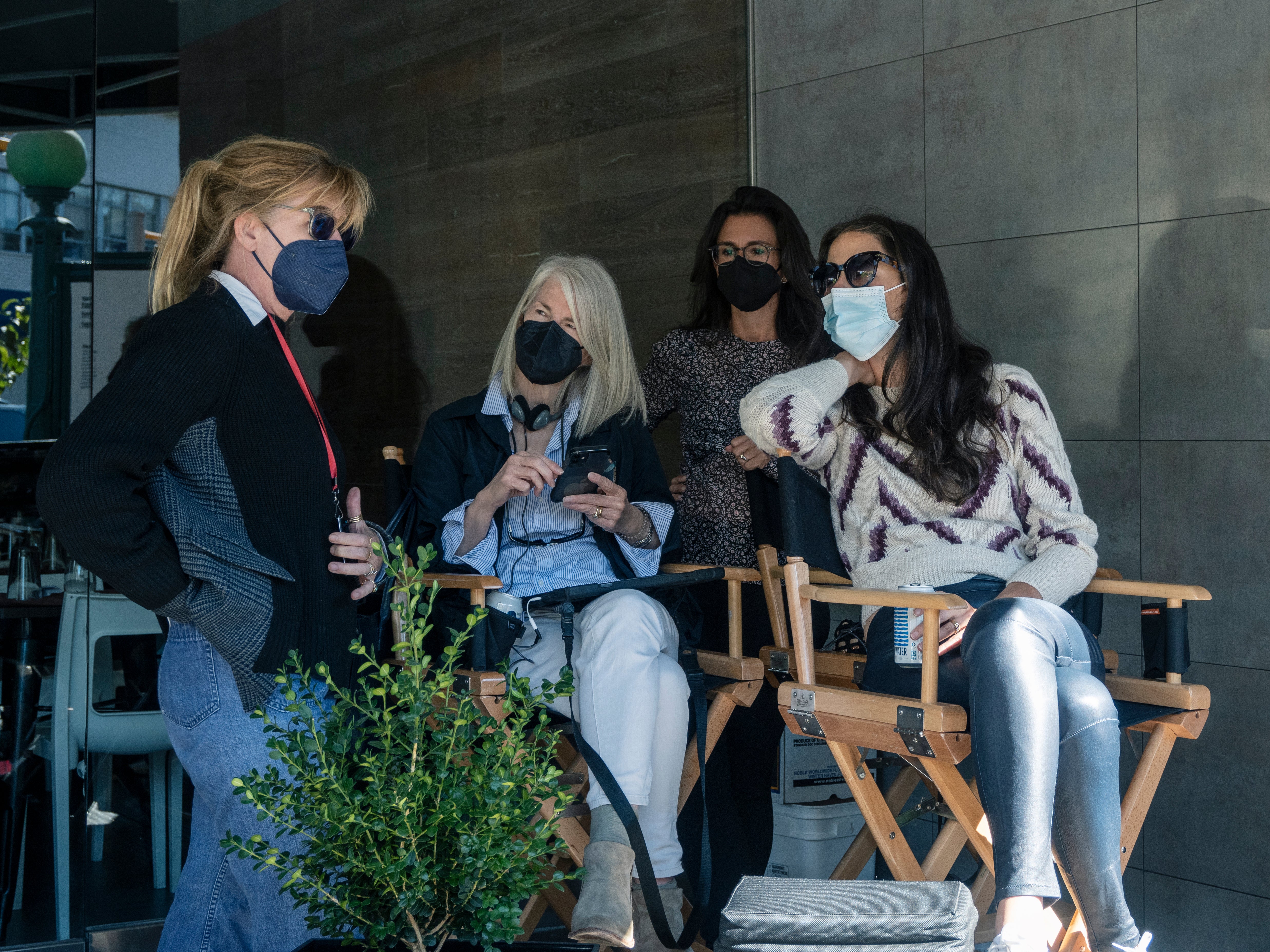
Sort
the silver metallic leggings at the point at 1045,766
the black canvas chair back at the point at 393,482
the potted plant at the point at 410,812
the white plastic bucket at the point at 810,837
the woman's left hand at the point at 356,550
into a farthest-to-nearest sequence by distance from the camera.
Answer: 1. the white plastic bucket at the point at 810,837
2. the black canvas chair back at the point at 393,482
3. the silver metallic leggings at the point at 1045,766
4. the woman's left hand at the point at 356,550
5. the potted plant at the point at 410,812

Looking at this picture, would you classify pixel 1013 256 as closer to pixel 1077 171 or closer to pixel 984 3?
pixel 1077 171

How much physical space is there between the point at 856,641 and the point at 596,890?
94 centimetres

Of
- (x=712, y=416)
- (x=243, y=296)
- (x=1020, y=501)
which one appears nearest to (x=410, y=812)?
(x=243, y=296)

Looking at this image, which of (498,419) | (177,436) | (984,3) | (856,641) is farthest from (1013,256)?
(177,436)

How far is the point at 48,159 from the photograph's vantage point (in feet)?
8.16

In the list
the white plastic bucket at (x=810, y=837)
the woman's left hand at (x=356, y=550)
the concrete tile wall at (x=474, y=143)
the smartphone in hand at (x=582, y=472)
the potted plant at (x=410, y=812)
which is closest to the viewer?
the potted plant at (x=410, y=812)

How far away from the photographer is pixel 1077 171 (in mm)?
2924

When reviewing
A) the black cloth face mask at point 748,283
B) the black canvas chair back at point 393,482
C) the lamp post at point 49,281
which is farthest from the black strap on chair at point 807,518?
the lamp post at point 49,281

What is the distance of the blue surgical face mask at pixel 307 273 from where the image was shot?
1.71m

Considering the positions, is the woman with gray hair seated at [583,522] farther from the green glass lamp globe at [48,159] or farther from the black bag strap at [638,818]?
the green glass lamp globe at [48,159]

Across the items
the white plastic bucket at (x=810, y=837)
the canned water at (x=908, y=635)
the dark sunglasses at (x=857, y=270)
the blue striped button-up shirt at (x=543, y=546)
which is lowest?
the white plastic bucket at (x=810, y=837)

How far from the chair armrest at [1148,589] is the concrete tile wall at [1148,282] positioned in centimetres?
53

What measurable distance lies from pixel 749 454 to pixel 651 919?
1.00m

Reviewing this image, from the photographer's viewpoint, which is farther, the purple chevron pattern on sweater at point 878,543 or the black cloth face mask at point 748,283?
the black cloth face mask at point 748,283
